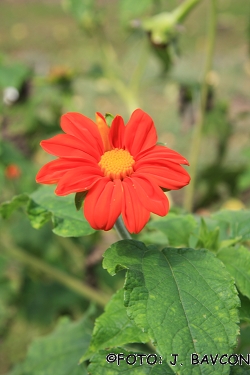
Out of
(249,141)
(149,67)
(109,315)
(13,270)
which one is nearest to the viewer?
(109,315)

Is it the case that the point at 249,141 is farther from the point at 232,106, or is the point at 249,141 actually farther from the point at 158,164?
the point at 158,164

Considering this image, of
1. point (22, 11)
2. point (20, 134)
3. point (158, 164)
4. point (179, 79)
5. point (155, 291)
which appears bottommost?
point (155, 291)

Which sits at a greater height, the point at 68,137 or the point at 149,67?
the point at 149,67

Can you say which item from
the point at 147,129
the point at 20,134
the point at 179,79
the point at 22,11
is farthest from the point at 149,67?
the point at 22,11

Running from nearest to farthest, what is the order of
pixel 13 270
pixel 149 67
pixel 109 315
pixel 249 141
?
pixel 109 315 → pixel 13 270 → pixel 149 67 → pixel 249 141

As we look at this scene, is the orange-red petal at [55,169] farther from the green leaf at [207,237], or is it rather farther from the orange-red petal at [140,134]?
the green leaf at [207,237]

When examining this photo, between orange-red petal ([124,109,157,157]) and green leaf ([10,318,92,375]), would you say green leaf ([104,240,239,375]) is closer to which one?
orange-red petal ([124,109,157,157])

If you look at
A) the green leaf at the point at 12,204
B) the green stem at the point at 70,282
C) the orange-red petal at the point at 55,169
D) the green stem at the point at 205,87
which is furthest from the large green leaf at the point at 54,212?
the green stem at the point at 205,87
